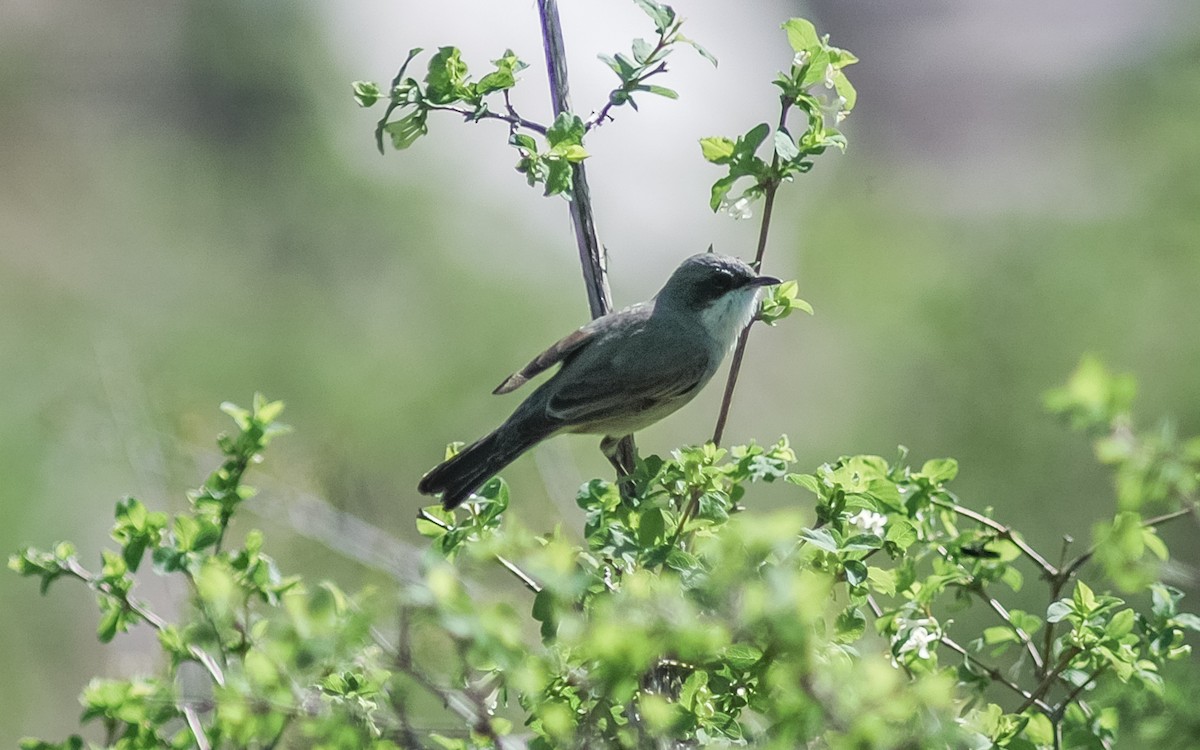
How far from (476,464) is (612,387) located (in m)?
0.55

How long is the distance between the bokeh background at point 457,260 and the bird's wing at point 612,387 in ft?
1.42

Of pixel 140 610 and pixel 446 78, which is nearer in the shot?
pixel 140 610

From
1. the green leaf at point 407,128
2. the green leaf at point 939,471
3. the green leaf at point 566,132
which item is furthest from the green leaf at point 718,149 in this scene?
the green leaf at point 939,471

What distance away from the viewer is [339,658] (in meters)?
1.29

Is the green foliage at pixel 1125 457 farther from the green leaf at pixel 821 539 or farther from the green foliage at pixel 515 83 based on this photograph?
the green foliage at pixel 515 83

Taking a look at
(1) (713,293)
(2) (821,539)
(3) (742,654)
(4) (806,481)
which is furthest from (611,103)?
(1) (713,293)

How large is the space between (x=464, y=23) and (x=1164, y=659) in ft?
30.2

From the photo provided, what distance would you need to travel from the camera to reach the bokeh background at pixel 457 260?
20.0ft

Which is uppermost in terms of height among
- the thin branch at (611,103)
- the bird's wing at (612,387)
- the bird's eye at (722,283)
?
the thin branch at (611,103)

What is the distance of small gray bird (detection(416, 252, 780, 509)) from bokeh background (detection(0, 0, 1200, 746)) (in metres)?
0.41

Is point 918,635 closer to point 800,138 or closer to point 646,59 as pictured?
point 800,138

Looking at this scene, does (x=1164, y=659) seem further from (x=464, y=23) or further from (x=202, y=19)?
(x=202, y=19)

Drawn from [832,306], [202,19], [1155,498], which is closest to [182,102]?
[202,19]

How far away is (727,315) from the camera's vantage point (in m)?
3.42
